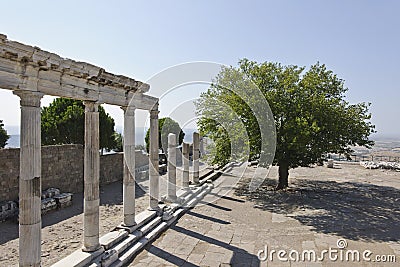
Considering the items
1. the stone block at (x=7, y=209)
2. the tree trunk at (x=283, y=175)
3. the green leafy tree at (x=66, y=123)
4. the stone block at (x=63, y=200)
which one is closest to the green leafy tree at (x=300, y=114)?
the tree trunk at (x=283, y=175)

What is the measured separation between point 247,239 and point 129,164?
11.9 feet

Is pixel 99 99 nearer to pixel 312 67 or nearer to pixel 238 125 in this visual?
pixel 238 125

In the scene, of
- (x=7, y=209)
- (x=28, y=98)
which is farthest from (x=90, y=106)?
(x=7, y=209)

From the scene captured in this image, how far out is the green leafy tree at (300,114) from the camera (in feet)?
36.7

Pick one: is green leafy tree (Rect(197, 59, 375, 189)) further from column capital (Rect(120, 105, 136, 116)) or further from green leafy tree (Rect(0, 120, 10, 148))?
green leafy tree (Rect(0, 120, 10, 148))

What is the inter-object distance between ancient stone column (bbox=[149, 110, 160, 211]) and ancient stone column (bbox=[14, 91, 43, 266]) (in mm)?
4380

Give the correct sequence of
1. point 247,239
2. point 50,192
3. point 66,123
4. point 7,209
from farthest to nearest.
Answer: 1. point 66,123
2. point 50,192
3. point 7,209
4. point 247,239

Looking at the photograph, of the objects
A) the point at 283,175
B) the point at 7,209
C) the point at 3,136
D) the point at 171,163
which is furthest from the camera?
the point at 3,136

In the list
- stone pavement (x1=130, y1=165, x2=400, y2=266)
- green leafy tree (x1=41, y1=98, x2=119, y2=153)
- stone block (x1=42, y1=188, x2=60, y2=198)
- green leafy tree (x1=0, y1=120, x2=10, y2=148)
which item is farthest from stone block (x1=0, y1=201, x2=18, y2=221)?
green leafy tree (x1=0, y1=120, x2=10, y2=148)

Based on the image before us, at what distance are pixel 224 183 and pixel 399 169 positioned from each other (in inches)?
573

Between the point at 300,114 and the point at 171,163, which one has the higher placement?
the point at 300,114

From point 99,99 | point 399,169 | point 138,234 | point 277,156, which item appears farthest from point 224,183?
point 399,169

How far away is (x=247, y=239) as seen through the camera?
25.7 feet

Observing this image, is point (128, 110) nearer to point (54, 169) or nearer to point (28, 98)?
point (28, 98)
